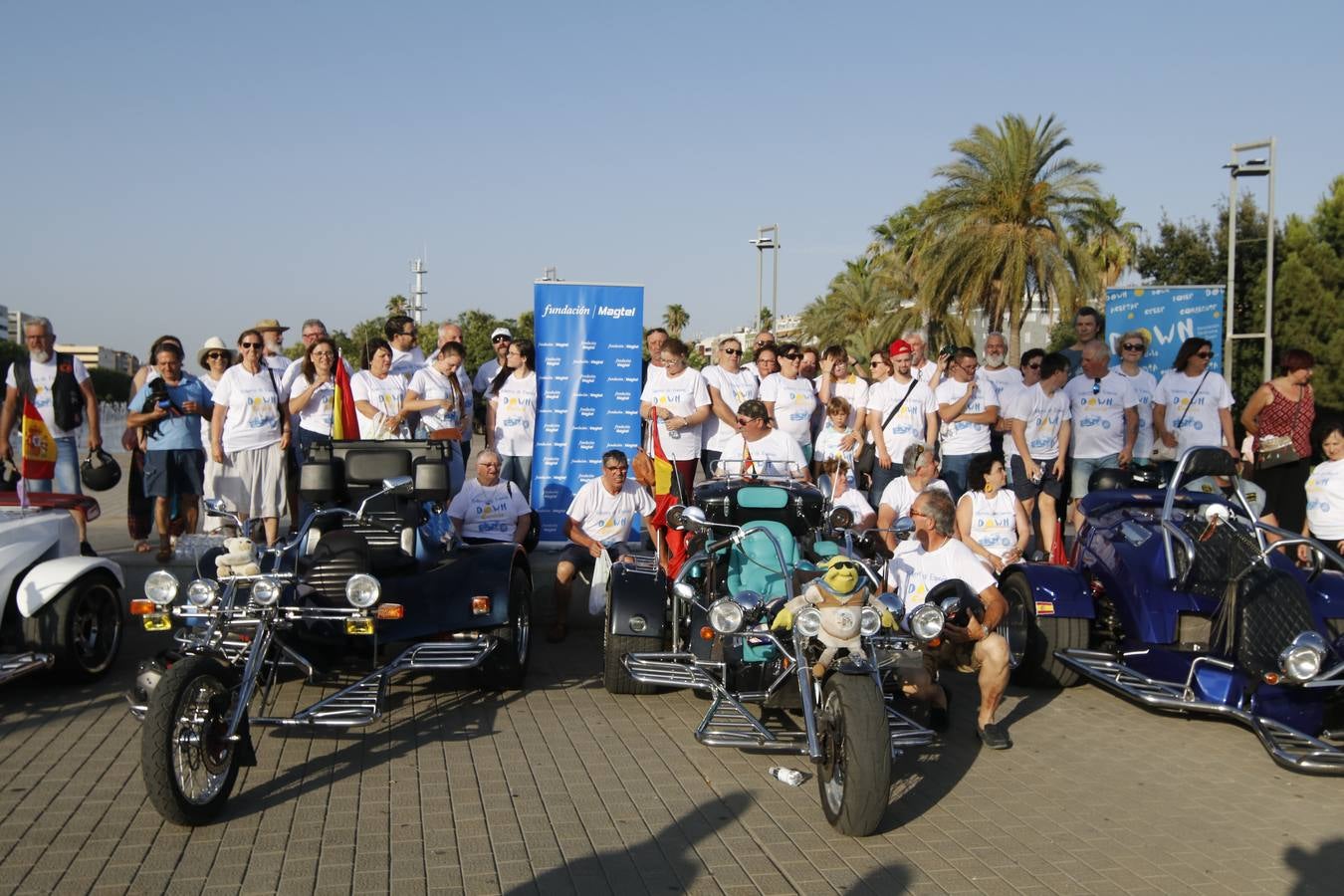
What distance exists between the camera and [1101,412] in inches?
392

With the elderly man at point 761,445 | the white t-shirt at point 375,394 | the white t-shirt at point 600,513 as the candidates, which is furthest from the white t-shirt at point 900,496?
the white t-shirt at point 375,394

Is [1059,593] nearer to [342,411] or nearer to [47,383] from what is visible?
[342,411]

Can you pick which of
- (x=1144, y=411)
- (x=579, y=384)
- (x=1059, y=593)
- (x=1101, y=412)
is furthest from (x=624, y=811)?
(x=1144, y=411)

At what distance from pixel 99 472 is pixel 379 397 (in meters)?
2.11

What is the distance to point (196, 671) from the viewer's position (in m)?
4.93

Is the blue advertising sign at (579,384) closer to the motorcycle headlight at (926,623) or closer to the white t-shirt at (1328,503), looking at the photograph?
the motorcycle headlight at (926,623)

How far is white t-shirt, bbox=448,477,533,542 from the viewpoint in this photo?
865 cm

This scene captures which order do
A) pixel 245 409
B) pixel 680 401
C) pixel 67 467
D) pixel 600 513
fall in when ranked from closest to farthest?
pixel 600 513 < pixel 245 409 < pixel 67 467 < pixel 680 401

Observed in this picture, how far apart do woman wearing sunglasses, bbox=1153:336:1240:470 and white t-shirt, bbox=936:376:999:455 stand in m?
1.46

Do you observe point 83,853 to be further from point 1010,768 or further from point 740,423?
point 740,423

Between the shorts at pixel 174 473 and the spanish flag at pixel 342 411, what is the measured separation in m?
1.41

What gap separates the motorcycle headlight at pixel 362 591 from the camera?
5.70m

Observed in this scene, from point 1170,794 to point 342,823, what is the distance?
12.5 ft

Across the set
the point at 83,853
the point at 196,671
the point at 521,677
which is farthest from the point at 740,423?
the point at 83,853
